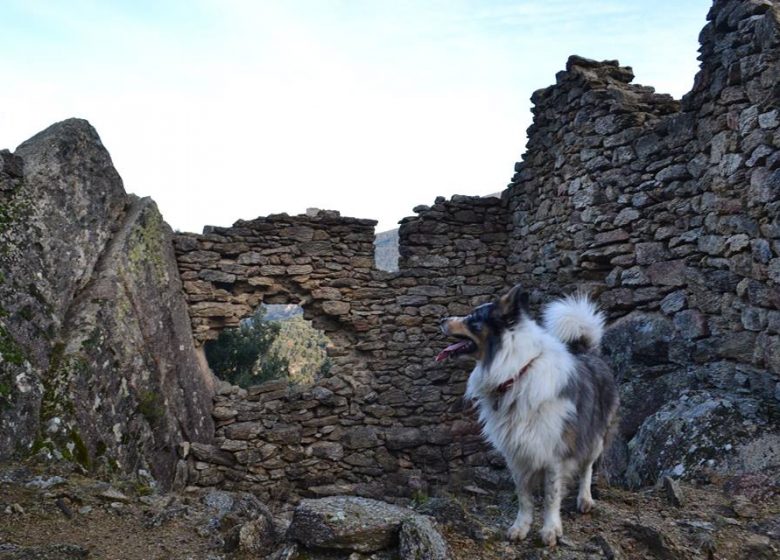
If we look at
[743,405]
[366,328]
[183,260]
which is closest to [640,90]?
[743,405]

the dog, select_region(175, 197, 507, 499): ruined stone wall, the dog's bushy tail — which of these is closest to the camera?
the dog

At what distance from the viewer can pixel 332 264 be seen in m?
7.96

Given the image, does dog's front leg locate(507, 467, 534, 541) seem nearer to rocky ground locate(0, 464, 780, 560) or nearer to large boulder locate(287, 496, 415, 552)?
rocky ground locate(0, 464, 780, 560)

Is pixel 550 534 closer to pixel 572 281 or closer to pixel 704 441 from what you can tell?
pixel 704 441

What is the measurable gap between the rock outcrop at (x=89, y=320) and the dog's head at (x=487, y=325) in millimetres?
3070

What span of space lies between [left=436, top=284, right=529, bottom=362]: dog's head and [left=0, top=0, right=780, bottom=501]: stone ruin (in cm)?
238

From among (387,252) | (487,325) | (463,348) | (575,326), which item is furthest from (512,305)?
(387,252)

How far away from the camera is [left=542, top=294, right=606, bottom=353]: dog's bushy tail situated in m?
3.90

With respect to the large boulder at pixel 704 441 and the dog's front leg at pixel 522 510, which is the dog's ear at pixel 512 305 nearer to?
the dog's front leg at pixel 522 510

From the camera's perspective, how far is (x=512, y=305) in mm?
3322

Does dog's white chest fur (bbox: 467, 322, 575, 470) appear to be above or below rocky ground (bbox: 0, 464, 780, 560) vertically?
above

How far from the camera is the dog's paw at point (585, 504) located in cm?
355

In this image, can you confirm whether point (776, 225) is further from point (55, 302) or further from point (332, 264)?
point (55, 302)

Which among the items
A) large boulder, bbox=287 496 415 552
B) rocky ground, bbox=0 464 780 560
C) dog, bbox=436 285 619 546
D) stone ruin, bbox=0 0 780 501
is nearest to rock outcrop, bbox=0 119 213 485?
stone ruin, bbox=0 0 780 501
